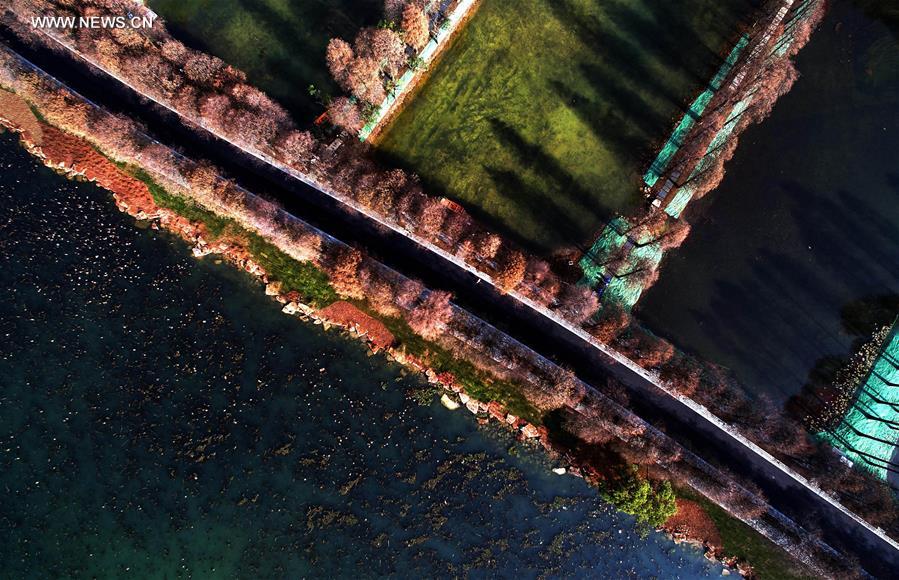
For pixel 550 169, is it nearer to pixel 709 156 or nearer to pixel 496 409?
pixel 709 156

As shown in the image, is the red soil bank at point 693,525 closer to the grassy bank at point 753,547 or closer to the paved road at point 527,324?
the grassy bank at point 753,547

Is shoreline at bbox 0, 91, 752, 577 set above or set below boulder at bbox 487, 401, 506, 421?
below

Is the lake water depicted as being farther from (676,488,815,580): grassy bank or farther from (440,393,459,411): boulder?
Answer: (440,393,459,411): boulder

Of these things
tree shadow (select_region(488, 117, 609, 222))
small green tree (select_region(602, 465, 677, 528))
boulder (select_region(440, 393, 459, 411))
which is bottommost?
boulder (select_region(440, 393, 459, 411))

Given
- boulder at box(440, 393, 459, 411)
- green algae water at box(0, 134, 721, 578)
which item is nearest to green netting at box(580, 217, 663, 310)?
boulder at box(440, 393, 459, 411)

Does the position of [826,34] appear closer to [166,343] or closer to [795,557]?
[795,557]

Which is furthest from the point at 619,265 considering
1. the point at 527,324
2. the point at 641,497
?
the point at 641,497

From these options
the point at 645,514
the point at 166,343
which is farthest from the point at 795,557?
the point at 166,343
